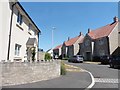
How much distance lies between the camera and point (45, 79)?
447 inches

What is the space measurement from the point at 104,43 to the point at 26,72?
3296 centimetres

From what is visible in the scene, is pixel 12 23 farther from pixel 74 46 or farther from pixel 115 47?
pixel 74 46

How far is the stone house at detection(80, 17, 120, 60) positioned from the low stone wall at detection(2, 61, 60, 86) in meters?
29.1

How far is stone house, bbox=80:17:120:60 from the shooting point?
38.9 m

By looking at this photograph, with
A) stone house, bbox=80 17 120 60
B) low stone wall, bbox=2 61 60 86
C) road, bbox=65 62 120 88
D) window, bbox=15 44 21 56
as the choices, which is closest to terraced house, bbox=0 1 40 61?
window, bbox=15 44 21 56

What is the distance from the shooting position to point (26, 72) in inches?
397

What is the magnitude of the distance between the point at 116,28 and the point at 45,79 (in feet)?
108

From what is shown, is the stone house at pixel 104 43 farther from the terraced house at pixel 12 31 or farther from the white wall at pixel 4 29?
the white wall at pixel 4 29

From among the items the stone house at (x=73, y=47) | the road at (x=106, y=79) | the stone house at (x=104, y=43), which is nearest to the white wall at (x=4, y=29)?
the road at (x=106, y=79)

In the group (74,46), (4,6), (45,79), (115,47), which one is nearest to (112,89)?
(45,79)

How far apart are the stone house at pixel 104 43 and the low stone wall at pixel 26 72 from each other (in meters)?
29.1

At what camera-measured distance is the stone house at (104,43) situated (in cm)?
3891

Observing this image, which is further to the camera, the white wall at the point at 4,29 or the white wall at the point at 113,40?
the white wall at the point at 113,40

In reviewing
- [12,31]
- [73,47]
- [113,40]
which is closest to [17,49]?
[12,31]
